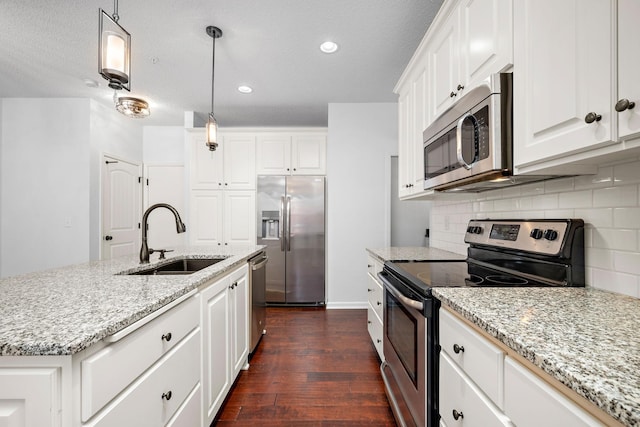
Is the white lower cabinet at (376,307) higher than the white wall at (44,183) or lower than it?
lower

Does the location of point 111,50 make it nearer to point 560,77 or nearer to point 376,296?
point 560,77

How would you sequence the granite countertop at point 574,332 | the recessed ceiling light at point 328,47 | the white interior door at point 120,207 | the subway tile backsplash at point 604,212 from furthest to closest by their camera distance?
the white interior door at point 120,207
the recessed ceiling light at point 328,47
the subway tile backsplash at point 604,212
the granite countertop at point 574,332

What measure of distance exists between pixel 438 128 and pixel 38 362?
74.5 inches

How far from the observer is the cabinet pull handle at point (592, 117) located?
2.52ft

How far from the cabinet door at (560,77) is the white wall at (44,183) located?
14.9ft

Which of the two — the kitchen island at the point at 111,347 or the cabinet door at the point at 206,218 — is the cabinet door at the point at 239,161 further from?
the kitchen island at the point at 111,347

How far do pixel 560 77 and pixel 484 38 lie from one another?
0.52 m

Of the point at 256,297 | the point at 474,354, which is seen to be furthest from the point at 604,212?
the point at 256,297

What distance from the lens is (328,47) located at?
2.48 meters

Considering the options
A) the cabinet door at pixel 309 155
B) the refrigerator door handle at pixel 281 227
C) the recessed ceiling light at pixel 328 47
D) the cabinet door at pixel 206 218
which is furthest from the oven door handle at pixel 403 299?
the cabinet door at pixel 206 218

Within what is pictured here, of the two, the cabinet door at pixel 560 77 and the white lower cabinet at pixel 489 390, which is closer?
the white lower cabinet at pixel 489 390

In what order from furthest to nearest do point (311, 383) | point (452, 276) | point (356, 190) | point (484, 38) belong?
point (356, 190) → point (311, 383) → point (452, 276) → point (484, 38)

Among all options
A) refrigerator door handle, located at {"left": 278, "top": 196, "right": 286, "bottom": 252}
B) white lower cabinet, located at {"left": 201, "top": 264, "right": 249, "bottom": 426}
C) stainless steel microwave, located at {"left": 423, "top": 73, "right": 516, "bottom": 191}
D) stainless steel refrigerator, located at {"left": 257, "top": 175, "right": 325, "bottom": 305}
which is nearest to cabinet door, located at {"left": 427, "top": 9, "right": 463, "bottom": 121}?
stainless steel microwave, located at {"left": 423, "top": 73, "right": 516, "bottom": 191}

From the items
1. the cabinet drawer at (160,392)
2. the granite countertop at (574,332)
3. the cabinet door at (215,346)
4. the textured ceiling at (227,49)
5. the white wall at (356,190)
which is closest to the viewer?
the granite countertop at (574,332)
